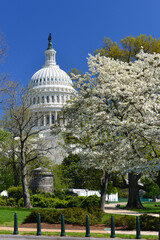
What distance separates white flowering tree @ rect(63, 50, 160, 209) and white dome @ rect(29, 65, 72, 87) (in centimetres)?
9879

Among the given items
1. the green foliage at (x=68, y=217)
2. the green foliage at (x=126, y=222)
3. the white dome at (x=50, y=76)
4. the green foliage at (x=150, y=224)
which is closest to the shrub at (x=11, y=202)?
the green foliage at (x=68, y=217)

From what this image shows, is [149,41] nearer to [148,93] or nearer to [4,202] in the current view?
[148,93]

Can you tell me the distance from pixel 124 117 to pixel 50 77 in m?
110

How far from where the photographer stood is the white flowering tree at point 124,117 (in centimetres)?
1705

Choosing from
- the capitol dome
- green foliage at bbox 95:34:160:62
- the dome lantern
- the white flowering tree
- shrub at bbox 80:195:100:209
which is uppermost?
the dome lantern

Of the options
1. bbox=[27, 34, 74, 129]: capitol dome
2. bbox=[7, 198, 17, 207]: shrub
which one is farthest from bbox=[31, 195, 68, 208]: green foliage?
bbox=[27, 34, 74, 129]: capitol dome

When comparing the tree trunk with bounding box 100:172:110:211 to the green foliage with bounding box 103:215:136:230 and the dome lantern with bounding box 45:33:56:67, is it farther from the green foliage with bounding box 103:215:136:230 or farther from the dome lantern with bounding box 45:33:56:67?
the dome lantern with bounding box 45:33:56:67

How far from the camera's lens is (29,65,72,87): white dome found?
127062 millimetres

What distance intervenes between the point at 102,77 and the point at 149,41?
13.2 meters

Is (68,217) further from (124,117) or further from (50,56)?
(50,56)

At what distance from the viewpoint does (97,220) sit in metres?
18.5

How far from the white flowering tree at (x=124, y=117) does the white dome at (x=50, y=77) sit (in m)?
98.8

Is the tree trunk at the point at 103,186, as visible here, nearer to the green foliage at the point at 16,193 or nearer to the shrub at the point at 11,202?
the shrub at the point at 11,202

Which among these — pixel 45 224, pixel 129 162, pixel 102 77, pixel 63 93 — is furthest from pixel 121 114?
pixel 63 93
